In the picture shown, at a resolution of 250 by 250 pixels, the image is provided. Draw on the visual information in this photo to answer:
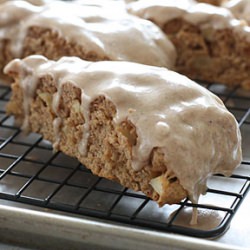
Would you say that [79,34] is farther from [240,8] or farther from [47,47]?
[240,8]

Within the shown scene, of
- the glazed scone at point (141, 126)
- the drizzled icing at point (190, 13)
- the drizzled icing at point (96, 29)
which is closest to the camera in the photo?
the glazed scone at point (141, 126)

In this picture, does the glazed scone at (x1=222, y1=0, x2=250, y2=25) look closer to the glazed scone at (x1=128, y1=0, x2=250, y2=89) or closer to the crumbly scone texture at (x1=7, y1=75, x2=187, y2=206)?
the glazed scone at (x1=128, y1=0, x2=250, y2=89)

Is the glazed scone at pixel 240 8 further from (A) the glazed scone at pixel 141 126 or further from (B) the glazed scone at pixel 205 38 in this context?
(A) the glazed scone at pixel 141 126

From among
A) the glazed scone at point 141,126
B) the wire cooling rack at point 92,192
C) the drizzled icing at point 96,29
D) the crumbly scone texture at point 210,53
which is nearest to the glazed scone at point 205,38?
the crumbly scone texture at point 210,53

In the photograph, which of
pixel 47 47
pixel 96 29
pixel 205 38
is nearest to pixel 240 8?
pixel 205 38

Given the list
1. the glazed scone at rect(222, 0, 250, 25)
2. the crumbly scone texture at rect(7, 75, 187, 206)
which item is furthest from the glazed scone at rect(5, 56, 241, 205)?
the glazed scone at rect(222, 0, 250, 25)

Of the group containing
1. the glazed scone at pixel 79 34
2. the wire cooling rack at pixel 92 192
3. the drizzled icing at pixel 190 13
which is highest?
the drizzled icing at pixel 190 13

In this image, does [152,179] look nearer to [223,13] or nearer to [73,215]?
[73,215]

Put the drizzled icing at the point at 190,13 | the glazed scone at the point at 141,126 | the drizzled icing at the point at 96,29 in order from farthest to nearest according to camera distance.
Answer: the drizzled icing at the point at 190,13 → the drizzled icing at the point at 96,29 → the glazed scone at the point at 141,126
